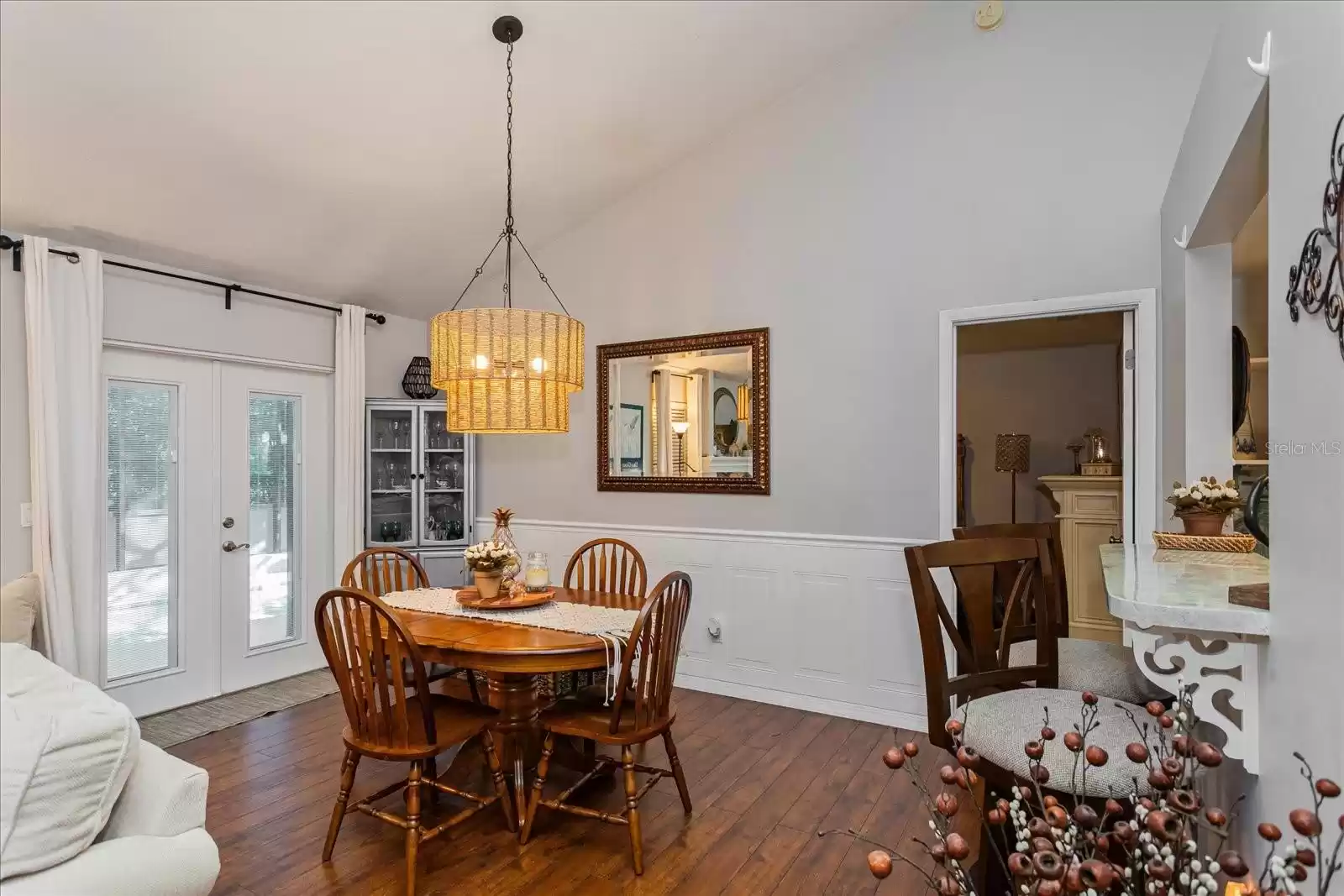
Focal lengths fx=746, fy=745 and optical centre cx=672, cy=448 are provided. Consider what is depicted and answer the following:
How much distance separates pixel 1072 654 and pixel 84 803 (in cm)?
247

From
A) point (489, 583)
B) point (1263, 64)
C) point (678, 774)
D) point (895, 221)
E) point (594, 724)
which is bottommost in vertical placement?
point (678, 774)

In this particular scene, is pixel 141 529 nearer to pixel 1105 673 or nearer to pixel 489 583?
pixel 489 583

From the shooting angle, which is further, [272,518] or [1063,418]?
[1063,418]

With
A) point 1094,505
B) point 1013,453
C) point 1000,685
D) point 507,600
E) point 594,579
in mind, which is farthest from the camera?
point 1013,453

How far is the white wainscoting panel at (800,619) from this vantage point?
12.3 feet

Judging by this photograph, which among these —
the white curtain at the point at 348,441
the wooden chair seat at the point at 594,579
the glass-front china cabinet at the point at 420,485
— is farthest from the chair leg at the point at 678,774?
the white curtain at the point at 348,441

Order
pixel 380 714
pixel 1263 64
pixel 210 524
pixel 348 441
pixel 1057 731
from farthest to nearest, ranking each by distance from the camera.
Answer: pixel 348 441 < pixel 210 524 < pixel 380 714 < pixel 1057 731 < pixel 1263 64

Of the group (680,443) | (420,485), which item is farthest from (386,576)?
(680,443)

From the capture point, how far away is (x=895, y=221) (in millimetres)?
3779

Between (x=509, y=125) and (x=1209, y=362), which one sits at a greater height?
(x=509, y=125)

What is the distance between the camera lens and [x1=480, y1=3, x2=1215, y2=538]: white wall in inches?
129

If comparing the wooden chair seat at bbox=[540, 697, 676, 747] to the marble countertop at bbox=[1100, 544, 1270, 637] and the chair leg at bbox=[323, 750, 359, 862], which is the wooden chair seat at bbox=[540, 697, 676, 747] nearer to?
the chair leg at bbox=[323, 750, 359, 862]

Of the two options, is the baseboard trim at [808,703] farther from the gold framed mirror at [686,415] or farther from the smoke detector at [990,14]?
the smoke detector at [990,14]

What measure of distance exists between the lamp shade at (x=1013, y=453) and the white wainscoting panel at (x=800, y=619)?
2.53 metres
